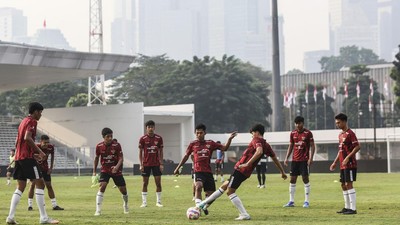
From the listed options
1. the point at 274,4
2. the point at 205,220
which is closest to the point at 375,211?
the point at 205,220

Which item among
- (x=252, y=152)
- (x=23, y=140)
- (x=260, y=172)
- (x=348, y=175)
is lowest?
(x=260, y=172)

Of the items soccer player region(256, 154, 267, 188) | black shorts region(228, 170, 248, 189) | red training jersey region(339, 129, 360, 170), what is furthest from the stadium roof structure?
black shorts region(228, 170, 248, 189)

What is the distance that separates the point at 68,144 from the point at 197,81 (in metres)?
32.6

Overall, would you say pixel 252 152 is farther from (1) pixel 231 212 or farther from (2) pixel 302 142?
(2) pixel 302 142

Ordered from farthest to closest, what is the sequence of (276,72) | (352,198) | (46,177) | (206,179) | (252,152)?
(276,72) → (46,177) → (352,198) → (206,179) → (252,152)

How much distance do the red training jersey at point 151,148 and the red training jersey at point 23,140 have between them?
20.4ft

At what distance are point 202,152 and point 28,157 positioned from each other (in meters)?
4.05

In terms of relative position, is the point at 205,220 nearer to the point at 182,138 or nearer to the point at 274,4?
the point at 182,138

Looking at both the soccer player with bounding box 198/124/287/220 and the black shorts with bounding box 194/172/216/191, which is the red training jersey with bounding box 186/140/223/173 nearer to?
the black shorts with bounding box 194/172/216/191

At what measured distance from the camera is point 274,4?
105000mm

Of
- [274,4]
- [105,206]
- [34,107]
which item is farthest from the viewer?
[274,4]

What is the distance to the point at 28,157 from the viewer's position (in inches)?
690

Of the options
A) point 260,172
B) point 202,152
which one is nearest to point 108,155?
point 202,152

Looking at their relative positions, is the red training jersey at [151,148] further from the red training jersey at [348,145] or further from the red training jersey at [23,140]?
the red training jersey at [23,140]
